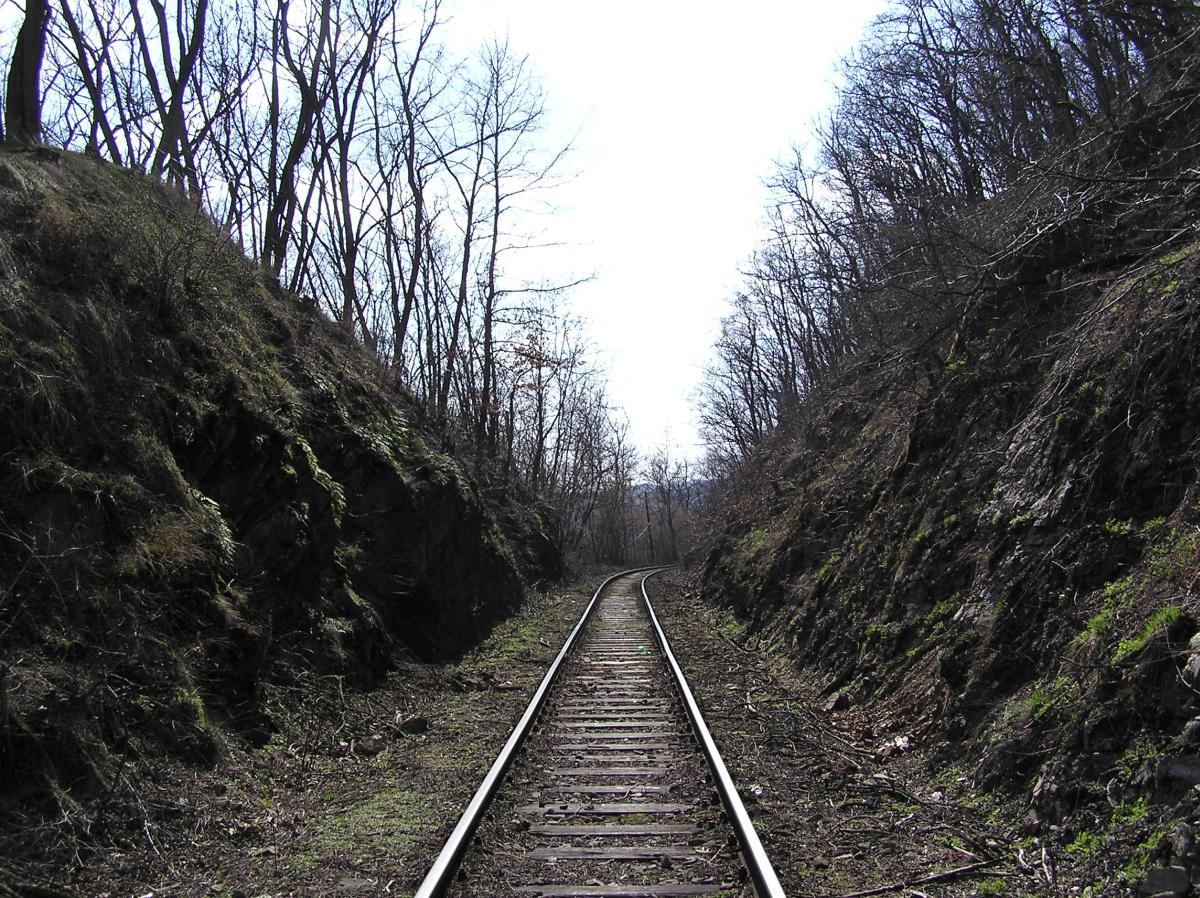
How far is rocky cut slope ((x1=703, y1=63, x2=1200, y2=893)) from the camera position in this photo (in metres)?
4.28

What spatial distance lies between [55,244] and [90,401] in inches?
79.2

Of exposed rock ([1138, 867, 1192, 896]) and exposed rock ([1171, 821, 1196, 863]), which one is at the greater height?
exposed rock ([1171, 821, 1196, 863])

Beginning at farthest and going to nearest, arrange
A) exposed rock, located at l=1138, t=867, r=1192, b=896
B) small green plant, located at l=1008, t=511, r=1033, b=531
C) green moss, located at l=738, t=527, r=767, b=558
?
green moss, located at l=738, t=527, r=767, b=558
small green plant, located at l=1008, t=511, r=1033, b=531
exposed rock, located at l=1138, t=867, r=1192, b=896

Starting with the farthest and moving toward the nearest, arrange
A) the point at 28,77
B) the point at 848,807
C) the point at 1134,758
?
the point at 28,77 → the point at 848,807 → the point at 1134,758

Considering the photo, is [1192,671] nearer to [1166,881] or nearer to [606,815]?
[1166,881]

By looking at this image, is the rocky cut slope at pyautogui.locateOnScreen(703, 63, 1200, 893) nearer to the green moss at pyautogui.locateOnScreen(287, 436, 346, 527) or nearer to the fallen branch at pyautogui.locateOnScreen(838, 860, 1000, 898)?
the fallen branch at pyautogui.locateOnScreen(838, 860, 1000, 898)

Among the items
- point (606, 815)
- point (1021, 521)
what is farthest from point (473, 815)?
point (1021, 521)

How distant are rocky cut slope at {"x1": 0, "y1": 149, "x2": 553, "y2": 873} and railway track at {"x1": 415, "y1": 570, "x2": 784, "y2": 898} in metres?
2.14

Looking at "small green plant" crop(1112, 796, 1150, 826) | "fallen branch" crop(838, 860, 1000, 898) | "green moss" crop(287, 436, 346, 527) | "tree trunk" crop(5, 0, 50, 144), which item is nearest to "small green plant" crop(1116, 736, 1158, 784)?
"small green plant" crop(1112, 796, 1150, 826)

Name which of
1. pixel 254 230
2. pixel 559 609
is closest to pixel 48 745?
pixel 559 609

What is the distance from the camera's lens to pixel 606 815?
5324 millimetres

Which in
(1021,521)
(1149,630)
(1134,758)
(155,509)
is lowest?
(1134,758)

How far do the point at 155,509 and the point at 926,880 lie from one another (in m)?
6.08

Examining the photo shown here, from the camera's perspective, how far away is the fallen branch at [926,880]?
4.11 meters
